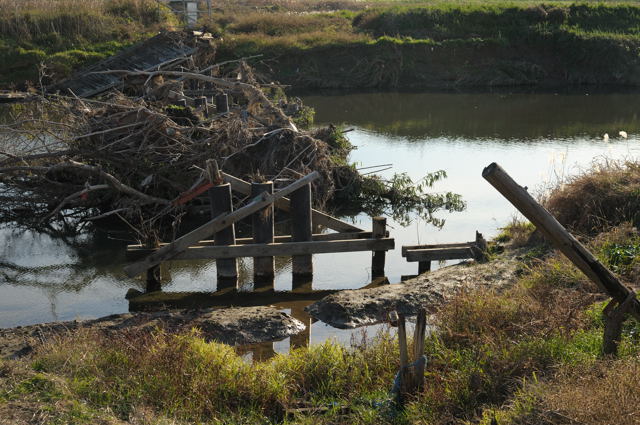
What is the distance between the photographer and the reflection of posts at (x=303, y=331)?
30.1 feet

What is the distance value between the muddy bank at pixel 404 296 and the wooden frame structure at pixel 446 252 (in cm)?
63

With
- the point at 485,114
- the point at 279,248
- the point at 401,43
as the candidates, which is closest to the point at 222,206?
the point at 279,248

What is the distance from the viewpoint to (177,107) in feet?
50.4

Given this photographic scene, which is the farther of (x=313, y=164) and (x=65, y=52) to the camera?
(x=65, y=52)

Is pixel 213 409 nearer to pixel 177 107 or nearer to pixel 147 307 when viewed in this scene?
pixel 147 307

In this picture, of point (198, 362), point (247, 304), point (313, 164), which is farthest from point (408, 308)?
point (313, 164)

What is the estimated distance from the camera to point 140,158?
13883 millimetres

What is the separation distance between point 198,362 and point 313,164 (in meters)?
7.90

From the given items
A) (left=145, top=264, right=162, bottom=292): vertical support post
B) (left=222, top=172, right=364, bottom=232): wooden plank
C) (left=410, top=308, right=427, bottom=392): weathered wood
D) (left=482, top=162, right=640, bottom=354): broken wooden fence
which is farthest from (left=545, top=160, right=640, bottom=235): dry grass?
(left=145, top=264, right=162, bottom=292): vertical support post

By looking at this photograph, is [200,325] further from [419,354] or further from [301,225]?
[419,354]

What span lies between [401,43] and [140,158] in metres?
22.9

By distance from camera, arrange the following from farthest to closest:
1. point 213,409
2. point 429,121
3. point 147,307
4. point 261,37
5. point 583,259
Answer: point 261,37, point 429,121, point 147,307, point 213,409, point 583,259

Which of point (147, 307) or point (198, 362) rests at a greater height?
point (198, 362)

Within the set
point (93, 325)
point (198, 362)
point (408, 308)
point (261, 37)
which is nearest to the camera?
point (198, 362)
